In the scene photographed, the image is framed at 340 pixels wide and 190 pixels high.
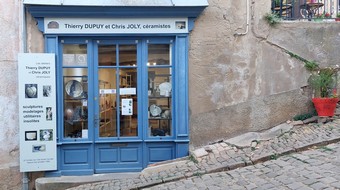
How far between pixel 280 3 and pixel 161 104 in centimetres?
381

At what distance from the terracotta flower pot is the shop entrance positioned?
2997 mm

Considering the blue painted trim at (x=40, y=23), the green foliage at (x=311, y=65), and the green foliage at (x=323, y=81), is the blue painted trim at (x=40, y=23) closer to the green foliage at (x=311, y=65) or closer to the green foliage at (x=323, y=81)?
the green foliage at (x=311, y=65)

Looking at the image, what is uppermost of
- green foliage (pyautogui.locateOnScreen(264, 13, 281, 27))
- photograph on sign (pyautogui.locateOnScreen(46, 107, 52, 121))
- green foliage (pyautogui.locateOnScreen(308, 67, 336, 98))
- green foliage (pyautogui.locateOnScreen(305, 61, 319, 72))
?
green foliage (pyautogui.locateOnScreen(264, 13, 281, 27))

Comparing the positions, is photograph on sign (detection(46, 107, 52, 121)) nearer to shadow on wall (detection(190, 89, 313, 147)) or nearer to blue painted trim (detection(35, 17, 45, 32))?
blue painted trim (detection(35, 17, 45, 32))

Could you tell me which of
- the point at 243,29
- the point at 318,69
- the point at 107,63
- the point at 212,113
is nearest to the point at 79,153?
the point at 107,63

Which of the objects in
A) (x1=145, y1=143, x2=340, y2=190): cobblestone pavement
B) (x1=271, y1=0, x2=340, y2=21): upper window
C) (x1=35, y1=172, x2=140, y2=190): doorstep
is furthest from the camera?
(x1=271, y1=0, x2=340, y2=21): upper window

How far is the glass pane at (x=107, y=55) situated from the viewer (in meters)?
7.01

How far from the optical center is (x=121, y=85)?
23.1 ft

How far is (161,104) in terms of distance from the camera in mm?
7129

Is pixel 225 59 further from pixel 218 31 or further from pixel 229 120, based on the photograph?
pixel 229 120

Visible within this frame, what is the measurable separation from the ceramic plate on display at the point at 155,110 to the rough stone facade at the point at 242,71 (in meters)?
0.69

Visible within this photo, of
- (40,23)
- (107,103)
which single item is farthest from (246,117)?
(40,23)

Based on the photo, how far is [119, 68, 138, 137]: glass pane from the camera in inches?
277

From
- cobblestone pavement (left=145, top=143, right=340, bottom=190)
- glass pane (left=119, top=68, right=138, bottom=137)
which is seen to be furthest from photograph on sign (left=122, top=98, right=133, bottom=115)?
cobblestone pavement (left=145, top=143, right=340, bottom=190)
